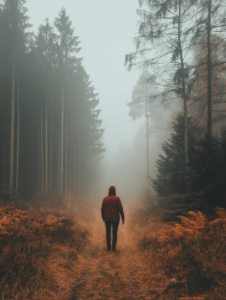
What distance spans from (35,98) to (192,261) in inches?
755

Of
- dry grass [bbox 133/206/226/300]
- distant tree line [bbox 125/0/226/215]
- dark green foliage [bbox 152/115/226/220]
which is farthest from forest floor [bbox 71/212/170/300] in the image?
distant tree line [bbox 125/0/226/215]

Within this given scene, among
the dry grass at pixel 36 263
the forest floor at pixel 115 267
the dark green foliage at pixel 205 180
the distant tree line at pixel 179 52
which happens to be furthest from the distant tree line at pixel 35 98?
the dark green foliage at pixel 205 180

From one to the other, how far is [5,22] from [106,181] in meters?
33.7

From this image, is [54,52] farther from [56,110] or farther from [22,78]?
[56,110]

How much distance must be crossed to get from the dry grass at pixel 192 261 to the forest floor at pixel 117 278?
0.73 feet

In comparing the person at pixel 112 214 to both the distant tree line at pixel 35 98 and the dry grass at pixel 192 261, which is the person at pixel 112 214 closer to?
the dry grass at pixel 192 261

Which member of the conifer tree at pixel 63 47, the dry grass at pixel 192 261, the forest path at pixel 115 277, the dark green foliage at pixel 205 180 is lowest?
the forest path at pixel 115 277

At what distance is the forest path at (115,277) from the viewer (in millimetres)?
3437

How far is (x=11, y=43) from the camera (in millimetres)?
13820

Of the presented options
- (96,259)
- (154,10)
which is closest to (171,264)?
(96,259)

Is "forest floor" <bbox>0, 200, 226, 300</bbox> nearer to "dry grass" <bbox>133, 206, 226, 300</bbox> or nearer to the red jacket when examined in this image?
"dry grass" <bbox>133, 206, 226, 300</bbox>

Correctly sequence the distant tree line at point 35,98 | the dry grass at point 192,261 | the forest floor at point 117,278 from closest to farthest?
the dry grass at point 192,261 → the forest floor at point 117,278 → the distant tree line at point 35,98

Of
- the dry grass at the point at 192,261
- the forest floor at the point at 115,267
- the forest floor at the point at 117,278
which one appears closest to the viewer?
the dry grass at the point at 192,261

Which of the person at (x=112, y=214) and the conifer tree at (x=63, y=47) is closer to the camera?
the person at (x=112, y=214)
